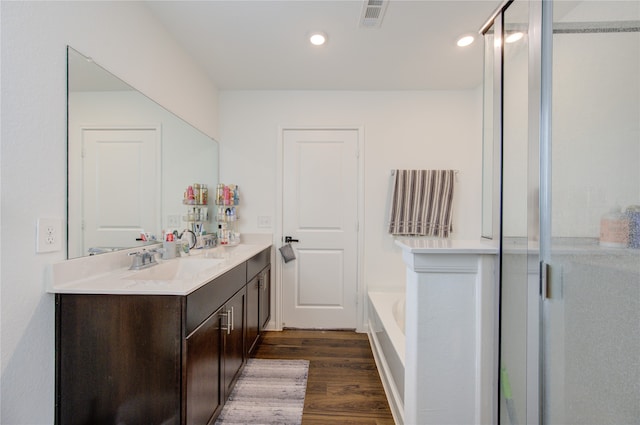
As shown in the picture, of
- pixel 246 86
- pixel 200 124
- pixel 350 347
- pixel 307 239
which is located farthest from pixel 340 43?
pixel 350 347

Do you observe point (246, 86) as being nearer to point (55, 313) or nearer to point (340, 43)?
point (340, 43)

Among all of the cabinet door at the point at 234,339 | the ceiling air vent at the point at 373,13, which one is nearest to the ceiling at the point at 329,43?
the ceiling air vent at the point at 373,13

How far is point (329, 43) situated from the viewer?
6.43ft

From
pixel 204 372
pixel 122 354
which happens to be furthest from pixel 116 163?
pixel 204 372

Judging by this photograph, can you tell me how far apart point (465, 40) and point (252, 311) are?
8.51 ft

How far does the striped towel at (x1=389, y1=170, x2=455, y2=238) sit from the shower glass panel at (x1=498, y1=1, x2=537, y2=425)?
169 centimetres

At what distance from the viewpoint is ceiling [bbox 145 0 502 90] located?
1620 millimetres

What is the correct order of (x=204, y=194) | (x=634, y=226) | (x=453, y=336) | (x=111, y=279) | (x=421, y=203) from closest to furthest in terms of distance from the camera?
(x=634, y=226)
(x=453, y=336)
(x=111, y=279)
(x=204, y=194)
(x=421, y=203)

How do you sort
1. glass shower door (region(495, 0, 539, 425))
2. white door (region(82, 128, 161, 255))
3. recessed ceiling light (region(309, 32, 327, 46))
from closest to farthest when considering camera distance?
glass shower door (region(495, 0, 539, 425)) → white door (region(82, 128, 161, 255)) → recessed ceiling light (region(309, 32, 327, 46))

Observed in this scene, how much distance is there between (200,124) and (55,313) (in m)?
1.76

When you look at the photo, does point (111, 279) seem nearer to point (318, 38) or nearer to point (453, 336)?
point (453, 336)

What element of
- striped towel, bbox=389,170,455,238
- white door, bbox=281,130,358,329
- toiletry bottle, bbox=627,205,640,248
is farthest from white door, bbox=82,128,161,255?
striped towel, bbox=389,170,455,238

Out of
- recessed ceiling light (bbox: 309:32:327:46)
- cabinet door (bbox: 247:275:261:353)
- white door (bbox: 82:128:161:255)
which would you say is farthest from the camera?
cabinet door (bbox: 247:275:261:353)

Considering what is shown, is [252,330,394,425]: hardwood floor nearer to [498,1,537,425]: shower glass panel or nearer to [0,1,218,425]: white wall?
[498,1,537,425]: shower glass panel
